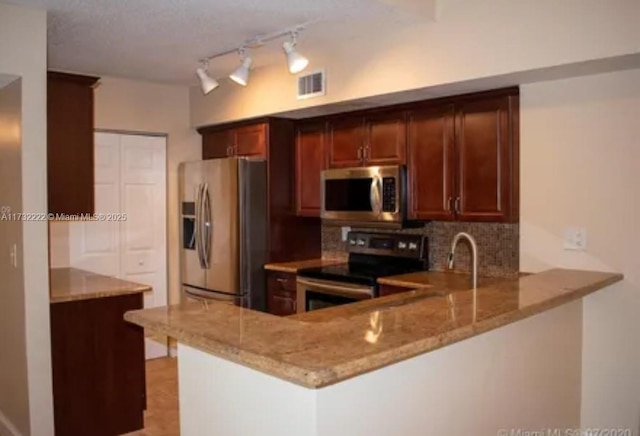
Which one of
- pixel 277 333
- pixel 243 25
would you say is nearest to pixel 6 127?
Answer: pixel 243 25

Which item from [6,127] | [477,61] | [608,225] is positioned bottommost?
[608,225]

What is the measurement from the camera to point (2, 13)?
8.88 ft

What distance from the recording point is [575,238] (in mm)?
3018

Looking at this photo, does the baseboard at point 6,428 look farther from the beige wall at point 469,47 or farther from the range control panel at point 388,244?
the beige wall at point 469,47

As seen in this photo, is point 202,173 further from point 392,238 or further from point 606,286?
point 606,286

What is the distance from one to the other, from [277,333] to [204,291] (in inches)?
124

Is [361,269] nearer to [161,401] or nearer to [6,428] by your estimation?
[161,401]

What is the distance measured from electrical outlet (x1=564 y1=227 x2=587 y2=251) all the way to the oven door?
118 cm

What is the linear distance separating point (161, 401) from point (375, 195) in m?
2.10

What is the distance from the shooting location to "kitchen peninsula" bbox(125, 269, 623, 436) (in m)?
1.42

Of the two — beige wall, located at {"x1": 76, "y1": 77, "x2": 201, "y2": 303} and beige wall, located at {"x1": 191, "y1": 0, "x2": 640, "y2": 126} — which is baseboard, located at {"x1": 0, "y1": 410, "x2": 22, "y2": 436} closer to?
beige wall, located at {"x1": 76, "y1": 77, "x2": 201, "y2": 303}

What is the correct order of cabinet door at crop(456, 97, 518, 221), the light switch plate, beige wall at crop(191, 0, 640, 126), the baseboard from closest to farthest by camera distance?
beige wall at crop(191, 0, 640, 126) → the baseboard → cabinet door at crop(456, 97, 518, 221) → the light switch plate

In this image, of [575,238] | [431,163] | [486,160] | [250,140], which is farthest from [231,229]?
[575,238]

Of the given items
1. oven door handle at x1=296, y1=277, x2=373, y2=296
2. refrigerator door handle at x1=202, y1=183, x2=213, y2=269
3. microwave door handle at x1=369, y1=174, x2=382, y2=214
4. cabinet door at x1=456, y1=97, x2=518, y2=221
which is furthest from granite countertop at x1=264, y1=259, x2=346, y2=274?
cabinet door at x1=456, y1=97, x2=518, y2=221
